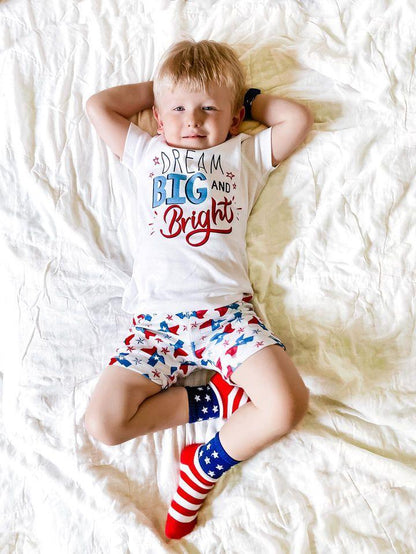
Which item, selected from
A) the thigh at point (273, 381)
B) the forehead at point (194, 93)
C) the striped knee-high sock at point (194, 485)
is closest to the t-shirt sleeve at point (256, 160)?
the forehead at point (194, 93)

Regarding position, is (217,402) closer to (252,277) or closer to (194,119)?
(252,277)

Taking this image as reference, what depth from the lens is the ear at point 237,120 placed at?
1.21 m

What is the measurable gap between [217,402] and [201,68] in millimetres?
688

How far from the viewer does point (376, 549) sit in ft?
3.14

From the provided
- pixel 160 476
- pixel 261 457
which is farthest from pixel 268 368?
pixel 160 476

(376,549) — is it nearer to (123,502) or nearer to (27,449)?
(123,502)

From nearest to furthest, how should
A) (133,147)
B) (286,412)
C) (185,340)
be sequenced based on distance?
(286,412) → (185,340) → (133,147)

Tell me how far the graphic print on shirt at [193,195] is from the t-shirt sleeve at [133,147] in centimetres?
4

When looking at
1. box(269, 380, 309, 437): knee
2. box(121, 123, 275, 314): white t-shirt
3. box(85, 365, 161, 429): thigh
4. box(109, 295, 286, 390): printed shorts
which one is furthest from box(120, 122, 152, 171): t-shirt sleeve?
box(269, 380, 309, 437): knee

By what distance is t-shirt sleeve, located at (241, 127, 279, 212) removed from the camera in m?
1.20

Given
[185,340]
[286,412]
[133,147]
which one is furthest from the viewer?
[133,147]

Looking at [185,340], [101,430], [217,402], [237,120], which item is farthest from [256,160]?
[101,430]

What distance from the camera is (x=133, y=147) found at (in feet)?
3.94

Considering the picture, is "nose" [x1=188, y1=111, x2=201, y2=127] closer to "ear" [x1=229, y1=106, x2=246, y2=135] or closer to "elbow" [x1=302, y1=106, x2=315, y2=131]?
"ear" [x1=229, y1=106, x2=246, y2=135]
